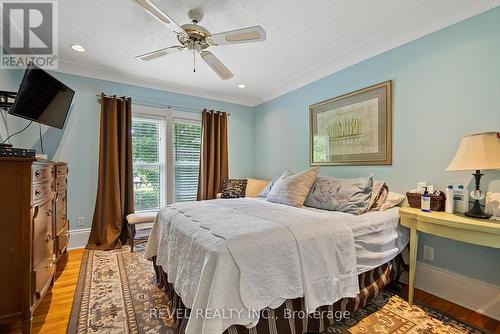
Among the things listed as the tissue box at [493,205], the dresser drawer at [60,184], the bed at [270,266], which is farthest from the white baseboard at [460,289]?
the dresser drawer at [60,184]

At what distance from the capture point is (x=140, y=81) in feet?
11.8

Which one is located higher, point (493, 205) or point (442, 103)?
point (442, 103)

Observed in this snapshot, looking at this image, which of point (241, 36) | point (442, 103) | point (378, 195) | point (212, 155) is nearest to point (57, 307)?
point (241, 36)

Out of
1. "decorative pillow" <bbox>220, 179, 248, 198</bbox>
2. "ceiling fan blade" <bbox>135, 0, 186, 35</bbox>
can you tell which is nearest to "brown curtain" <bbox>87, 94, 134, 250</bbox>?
"decorative pillow" <bbox>220, 179, 248, 198</bbox>

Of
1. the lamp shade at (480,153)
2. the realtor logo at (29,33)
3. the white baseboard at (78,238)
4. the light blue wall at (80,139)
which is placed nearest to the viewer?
the lamp shade at (480,153)

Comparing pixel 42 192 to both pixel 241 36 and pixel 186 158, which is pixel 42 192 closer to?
pixel 241 36

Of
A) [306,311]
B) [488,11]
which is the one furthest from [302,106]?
[306,311]

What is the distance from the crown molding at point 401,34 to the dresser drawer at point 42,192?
125 inches

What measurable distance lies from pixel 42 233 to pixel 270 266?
1.79m

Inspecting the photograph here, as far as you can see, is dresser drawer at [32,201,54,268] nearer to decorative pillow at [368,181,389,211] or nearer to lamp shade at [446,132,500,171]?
decorative pillow at [368,181,389,211]

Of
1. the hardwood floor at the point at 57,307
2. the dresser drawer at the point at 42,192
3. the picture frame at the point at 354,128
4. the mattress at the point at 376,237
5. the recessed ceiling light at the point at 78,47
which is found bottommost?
the hardwood floor at the point at 57,307

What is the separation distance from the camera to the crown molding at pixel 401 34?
1898 mm

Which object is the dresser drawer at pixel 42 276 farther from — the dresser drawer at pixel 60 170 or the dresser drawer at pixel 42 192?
the dresser drawer at pixel 60 170

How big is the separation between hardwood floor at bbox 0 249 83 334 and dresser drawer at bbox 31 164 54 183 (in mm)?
1014
